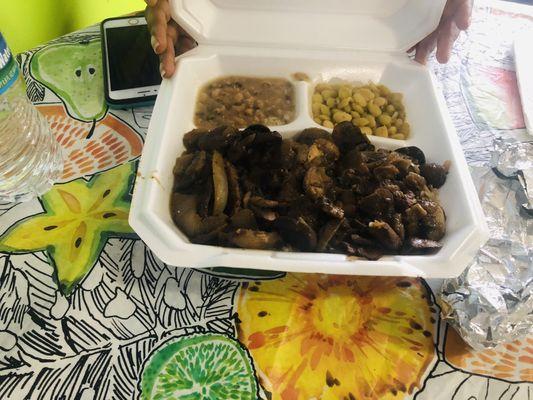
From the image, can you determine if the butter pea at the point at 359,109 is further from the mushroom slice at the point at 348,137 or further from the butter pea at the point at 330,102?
the mushroom slice at the point at 348,137

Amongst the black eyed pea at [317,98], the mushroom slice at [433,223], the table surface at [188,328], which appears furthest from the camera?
the black eyed pea at [317,98]

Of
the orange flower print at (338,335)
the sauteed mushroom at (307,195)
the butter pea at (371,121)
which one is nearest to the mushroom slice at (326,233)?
the sauteed mushroom at (307,195)

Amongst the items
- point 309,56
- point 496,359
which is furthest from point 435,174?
point 309,56

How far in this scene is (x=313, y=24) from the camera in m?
1.29

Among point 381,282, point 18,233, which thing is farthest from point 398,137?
point 18,233

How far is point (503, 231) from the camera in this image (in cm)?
97

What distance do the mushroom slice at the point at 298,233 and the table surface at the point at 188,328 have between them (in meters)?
0.11

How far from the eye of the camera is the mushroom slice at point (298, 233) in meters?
0.89

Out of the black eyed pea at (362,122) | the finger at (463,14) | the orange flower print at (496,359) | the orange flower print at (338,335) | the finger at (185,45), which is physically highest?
the finger at (463,14)

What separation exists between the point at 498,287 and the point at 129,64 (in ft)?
3.82

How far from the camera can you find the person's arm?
1124 millimetres

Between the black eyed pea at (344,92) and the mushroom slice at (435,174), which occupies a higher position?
the black eyed pea at (344,92)

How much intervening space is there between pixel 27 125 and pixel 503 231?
1.23m

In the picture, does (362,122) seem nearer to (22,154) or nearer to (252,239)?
(252,239)
